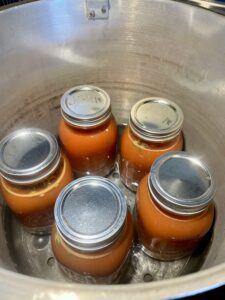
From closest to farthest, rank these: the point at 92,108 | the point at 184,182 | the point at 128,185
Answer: the point at 184,182 → the point at 92,108 → the point at 128,185

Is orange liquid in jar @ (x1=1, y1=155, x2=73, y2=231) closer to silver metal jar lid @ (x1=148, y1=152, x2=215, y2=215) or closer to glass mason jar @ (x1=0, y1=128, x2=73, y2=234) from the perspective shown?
glass mason jar @ (x1=0, y1=128, x2=73, y2=234)

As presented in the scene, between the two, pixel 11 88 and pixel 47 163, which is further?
pixel 11 88

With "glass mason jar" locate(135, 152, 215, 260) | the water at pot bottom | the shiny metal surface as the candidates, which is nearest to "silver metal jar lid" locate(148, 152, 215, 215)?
"glass mason jar" locate(135, 152, 215, 260)

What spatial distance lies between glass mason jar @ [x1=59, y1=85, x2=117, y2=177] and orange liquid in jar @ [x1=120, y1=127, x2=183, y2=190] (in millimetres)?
35

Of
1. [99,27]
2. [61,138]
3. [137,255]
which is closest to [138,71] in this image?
[99,27]

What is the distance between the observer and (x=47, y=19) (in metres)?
0.58

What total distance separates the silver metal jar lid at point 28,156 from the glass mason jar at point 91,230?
52mm

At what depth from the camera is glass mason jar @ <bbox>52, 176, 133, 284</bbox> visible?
39 cm

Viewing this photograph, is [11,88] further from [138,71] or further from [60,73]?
[138,71]

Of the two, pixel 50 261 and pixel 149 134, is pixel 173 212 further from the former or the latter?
pixel 50 261

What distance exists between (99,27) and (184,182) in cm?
36

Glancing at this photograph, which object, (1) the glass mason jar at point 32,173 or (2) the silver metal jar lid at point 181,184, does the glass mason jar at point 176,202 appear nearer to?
(2) the silver metal jar lid at point 181,184

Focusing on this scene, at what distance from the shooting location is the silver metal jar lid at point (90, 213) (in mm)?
388

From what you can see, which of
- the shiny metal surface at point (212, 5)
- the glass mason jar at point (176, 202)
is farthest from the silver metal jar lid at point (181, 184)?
the shiny metal surface at point (212, 5)
